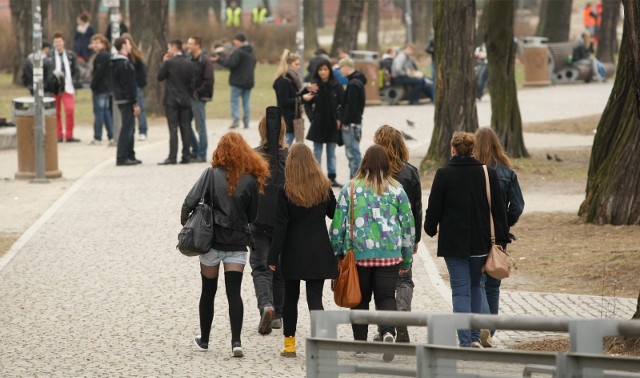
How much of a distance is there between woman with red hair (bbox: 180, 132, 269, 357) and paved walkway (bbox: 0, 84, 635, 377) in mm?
458

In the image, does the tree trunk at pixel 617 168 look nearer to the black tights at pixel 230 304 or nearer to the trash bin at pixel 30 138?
the black tights at pixel 230 304

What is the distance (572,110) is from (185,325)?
2334 centimetres

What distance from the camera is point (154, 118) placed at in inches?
1201

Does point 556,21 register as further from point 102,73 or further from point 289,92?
point 289,92

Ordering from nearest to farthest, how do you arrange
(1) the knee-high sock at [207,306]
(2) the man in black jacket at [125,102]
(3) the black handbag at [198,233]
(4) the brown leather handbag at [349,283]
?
(4) the brown leather handbag at [349,283] → (3) the black handbag at [198,233] → (1) the knee-high sock at [207,306] → (2) the man in black jacket at [125,102]

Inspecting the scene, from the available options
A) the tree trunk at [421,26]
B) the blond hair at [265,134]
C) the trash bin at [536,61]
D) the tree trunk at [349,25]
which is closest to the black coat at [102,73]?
the blond hair at [265,134]

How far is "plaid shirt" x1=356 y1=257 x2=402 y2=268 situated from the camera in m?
9.00

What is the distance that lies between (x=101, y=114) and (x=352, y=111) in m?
7.23

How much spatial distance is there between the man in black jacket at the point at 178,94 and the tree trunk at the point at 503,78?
4578 mm

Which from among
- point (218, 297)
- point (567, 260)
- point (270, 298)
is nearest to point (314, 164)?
point (270, 298)

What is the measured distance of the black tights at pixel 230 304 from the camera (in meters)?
9.55

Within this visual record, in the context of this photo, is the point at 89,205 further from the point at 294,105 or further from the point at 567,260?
the point at 567,260

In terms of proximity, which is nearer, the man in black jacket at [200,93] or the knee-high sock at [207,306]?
the knee-high sock at [207,306]

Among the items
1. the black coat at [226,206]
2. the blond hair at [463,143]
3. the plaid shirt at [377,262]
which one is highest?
the blond hair at [463,143]
